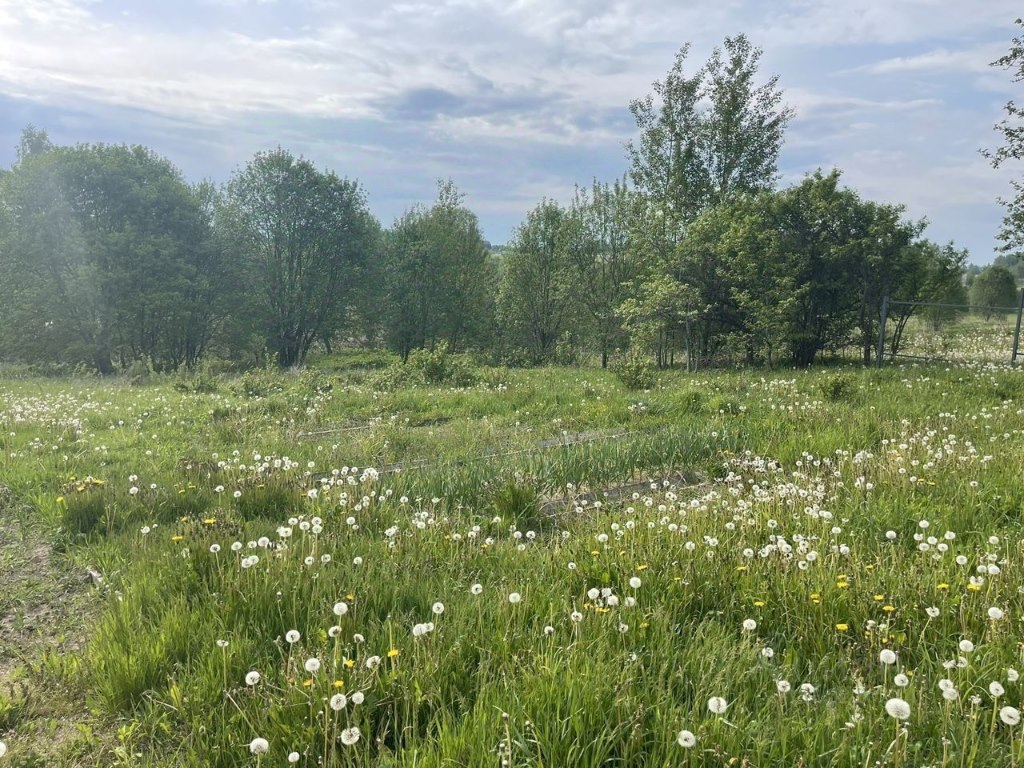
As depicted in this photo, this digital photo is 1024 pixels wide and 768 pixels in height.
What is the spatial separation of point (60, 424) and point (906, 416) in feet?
47.8

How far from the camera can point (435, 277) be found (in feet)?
152

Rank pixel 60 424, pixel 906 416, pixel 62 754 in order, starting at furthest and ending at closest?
pixel 60 424 < pixel 906 416 < pixel 62 754

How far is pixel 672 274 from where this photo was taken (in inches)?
832

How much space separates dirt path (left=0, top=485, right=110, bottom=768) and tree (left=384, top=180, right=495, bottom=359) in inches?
1593

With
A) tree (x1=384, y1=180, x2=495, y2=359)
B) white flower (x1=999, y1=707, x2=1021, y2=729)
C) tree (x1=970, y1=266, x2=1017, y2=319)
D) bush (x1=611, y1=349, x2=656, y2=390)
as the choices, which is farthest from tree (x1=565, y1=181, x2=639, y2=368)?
white flower (x1=999, y1=707, x2=1021, y2=729)

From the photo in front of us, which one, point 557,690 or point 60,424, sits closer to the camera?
point 557,690

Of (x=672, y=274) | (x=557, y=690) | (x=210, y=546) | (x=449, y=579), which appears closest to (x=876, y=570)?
(x=557, y=690)

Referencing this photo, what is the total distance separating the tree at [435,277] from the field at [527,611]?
3897cm

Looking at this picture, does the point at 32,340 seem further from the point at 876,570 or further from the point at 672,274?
the point at 876,570

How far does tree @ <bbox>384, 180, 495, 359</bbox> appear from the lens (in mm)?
45750

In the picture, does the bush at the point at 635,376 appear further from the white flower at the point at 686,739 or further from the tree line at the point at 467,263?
the white flower at the point at 686,739

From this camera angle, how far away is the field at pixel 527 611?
7.84 feet

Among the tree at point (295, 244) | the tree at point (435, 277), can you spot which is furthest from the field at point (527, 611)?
the tree at point (435, 277)

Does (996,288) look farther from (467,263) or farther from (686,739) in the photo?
(686,739)
